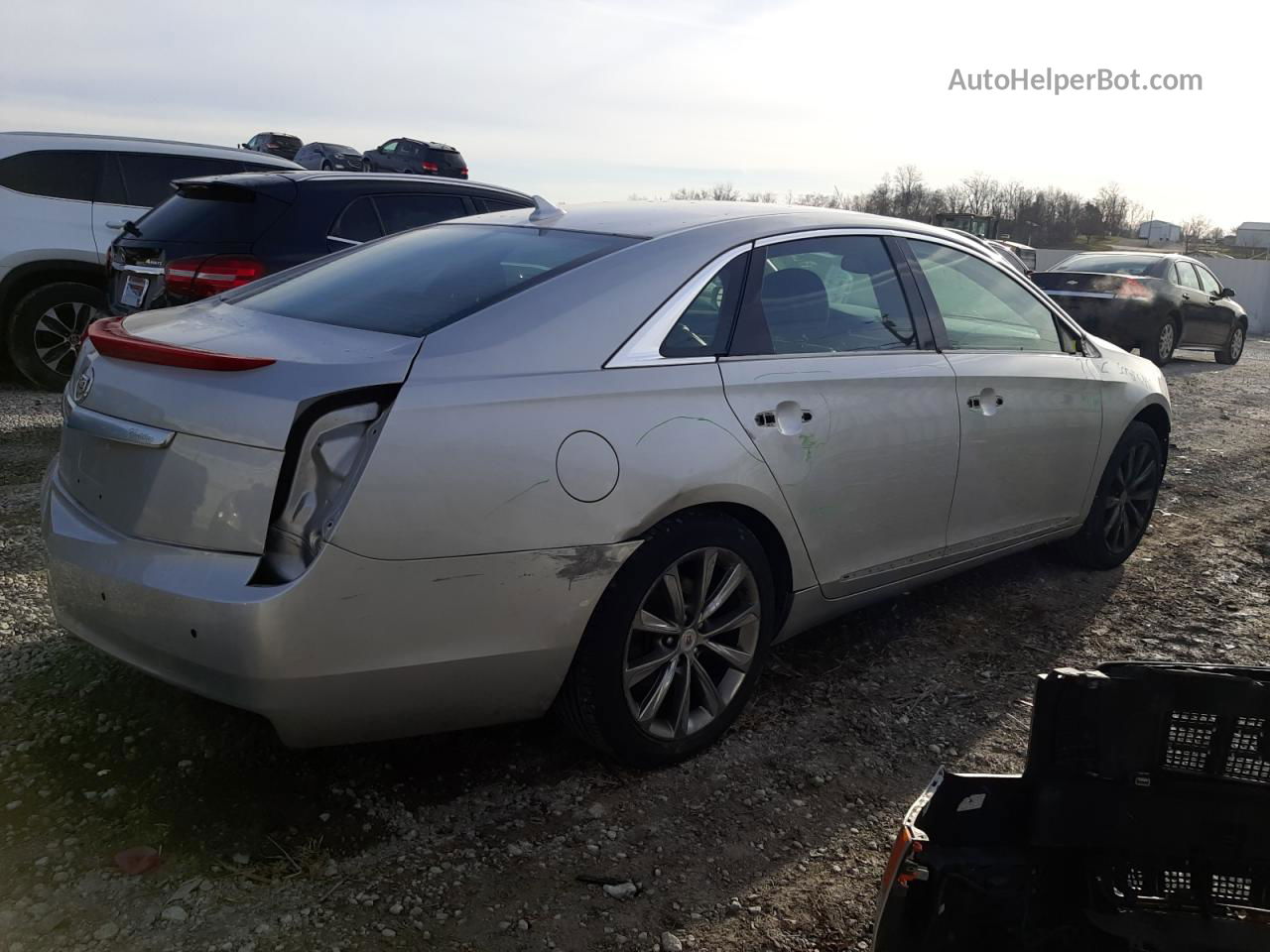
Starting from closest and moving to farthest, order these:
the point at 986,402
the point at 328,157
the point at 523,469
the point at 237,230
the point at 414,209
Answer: the point at 523,469 < the point at 986,402 < the point at 237,230 < the point at 414,209 < the point at 328,157

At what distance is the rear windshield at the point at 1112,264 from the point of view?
14.6 metres

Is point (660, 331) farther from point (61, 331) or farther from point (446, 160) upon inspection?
point (446, 160)

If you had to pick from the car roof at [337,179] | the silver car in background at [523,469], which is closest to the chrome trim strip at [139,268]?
the car roof at [337,179]

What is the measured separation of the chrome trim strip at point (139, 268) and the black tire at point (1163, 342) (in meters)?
11.8

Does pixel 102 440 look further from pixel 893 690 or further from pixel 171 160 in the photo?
pixel 171 160

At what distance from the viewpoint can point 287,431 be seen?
250 centimetres

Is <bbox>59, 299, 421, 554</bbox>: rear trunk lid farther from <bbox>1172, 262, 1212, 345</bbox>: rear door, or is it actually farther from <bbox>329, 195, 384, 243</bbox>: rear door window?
<bbox>1172, 262, 1212, 345</bbox>: rear door

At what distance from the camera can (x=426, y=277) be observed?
10.7 feet

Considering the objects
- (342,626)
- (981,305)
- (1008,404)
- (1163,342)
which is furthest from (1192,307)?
(342,626)

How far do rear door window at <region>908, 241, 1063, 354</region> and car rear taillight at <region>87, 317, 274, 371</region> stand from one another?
95.7 inches

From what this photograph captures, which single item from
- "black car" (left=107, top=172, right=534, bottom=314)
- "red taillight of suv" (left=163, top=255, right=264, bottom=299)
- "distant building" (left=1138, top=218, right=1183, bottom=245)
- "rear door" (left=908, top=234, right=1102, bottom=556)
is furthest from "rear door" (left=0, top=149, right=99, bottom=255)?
"distant building" (left=1138, top=218, right=1183, bottom=245)

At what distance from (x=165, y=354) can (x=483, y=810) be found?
139 centimetres

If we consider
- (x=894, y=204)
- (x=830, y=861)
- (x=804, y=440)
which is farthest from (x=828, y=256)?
(x=894, y=204)

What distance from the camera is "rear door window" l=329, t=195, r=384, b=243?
6.77 meters
